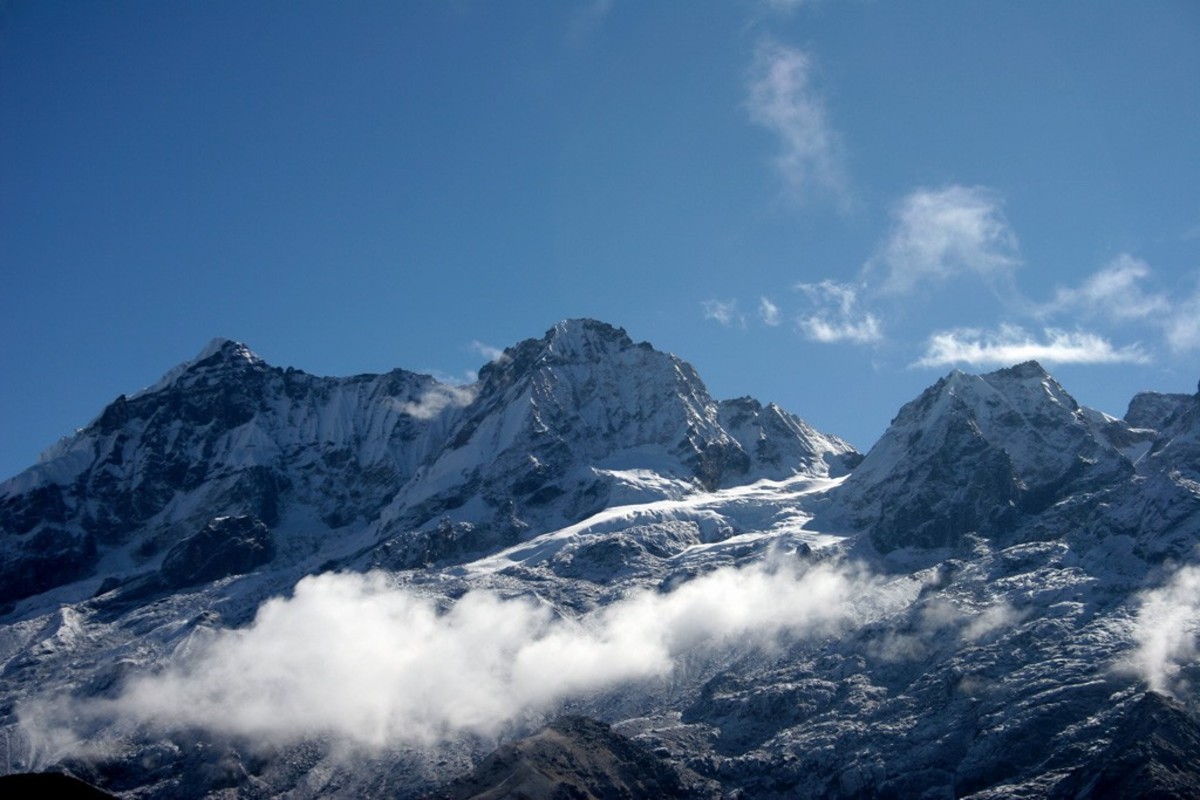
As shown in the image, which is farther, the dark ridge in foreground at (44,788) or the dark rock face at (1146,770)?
the dark rock face at (1146,770)

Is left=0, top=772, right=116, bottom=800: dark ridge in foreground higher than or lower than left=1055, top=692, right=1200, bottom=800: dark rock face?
higher

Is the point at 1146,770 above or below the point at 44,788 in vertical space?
below

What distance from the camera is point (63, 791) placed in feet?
127

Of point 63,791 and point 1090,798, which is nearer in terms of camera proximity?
point 63,791

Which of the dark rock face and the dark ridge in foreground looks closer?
the dark ridge in foreground

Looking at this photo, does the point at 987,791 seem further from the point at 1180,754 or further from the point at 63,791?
the point at 63,791

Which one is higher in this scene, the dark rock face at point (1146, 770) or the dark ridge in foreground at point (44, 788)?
the dark ridge in foreground at point (44, 788)

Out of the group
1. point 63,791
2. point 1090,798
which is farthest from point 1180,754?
point 63,791

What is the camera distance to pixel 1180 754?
19438 cm

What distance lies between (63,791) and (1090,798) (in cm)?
17700

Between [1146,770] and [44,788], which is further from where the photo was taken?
[1146,770]

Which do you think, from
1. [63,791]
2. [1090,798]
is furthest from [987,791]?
[63,791]

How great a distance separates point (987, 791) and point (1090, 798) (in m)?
14.9
